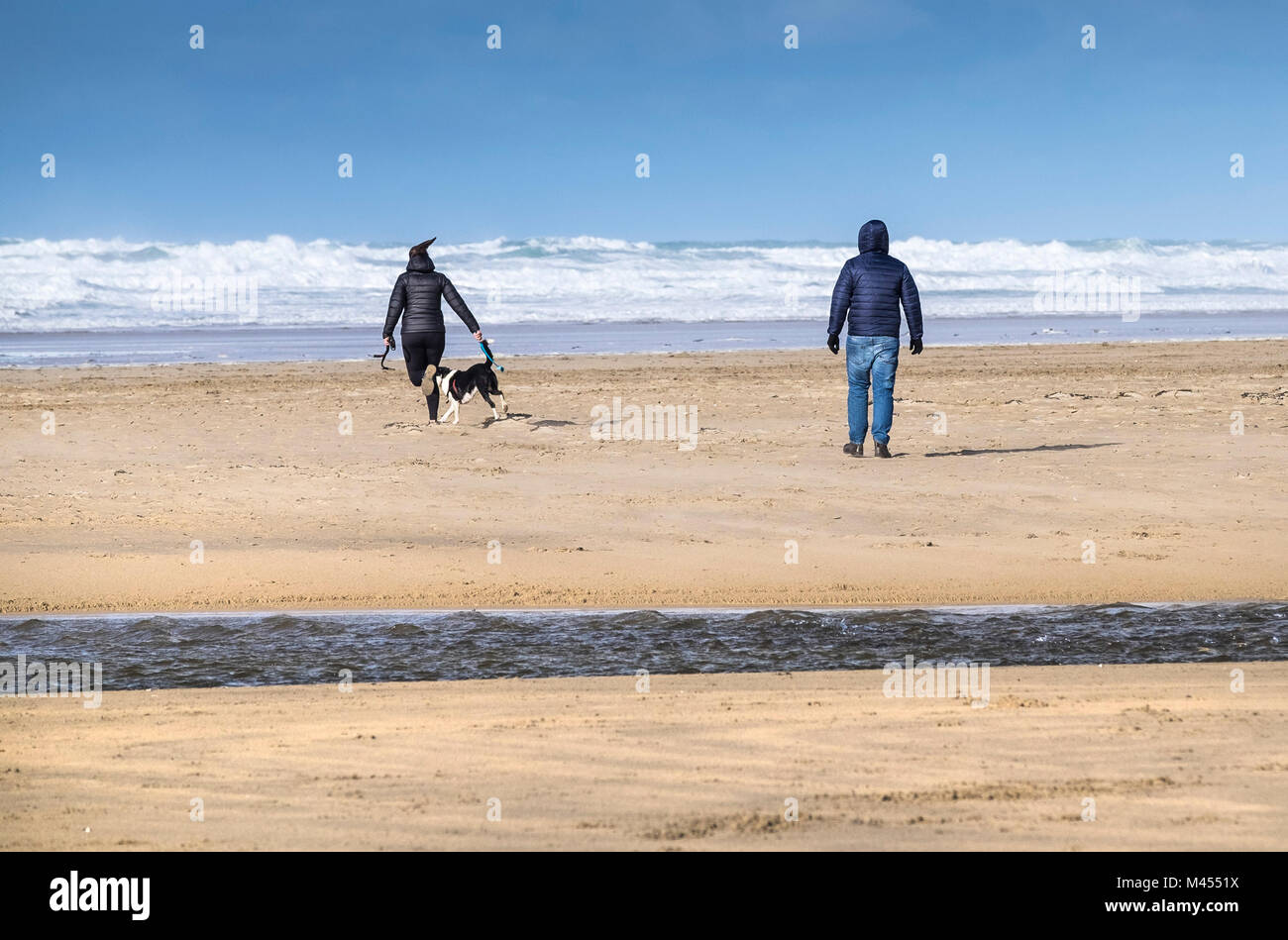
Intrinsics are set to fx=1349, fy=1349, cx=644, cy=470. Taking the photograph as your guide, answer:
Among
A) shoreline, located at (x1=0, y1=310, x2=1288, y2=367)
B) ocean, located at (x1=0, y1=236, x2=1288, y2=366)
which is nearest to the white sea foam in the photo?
ocean, located at (x1=0, y1=236, x2=1288, y2=366)

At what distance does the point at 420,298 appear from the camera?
524 inches

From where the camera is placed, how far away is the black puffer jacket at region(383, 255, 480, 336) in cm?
1330

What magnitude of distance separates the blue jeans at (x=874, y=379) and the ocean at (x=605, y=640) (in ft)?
16.0

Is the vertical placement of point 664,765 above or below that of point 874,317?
below

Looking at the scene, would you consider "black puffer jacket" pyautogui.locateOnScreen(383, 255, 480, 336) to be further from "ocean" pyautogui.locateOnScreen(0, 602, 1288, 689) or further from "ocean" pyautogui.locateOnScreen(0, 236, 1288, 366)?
"ocean" pyautogui.locateOnScreen(0, 236, 1288, 366)

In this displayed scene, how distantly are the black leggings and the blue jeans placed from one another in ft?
14.2

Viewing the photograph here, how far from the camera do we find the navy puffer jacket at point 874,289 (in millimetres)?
11336

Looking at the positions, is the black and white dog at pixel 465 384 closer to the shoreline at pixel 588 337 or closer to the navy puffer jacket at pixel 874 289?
the navy puffer jacket at pixel 874 289

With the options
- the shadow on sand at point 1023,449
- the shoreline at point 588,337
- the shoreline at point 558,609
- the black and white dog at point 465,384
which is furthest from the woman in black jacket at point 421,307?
the shoreline at point 588,337

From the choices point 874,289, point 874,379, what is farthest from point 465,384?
point 874,289

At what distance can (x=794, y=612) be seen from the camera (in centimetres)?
658

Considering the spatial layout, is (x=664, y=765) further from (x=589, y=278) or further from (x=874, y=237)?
(x=589, y=278)

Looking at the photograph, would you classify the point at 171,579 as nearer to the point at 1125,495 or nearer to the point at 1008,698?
the point at 1008,698

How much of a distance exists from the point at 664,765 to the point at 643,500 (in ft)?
18.1
